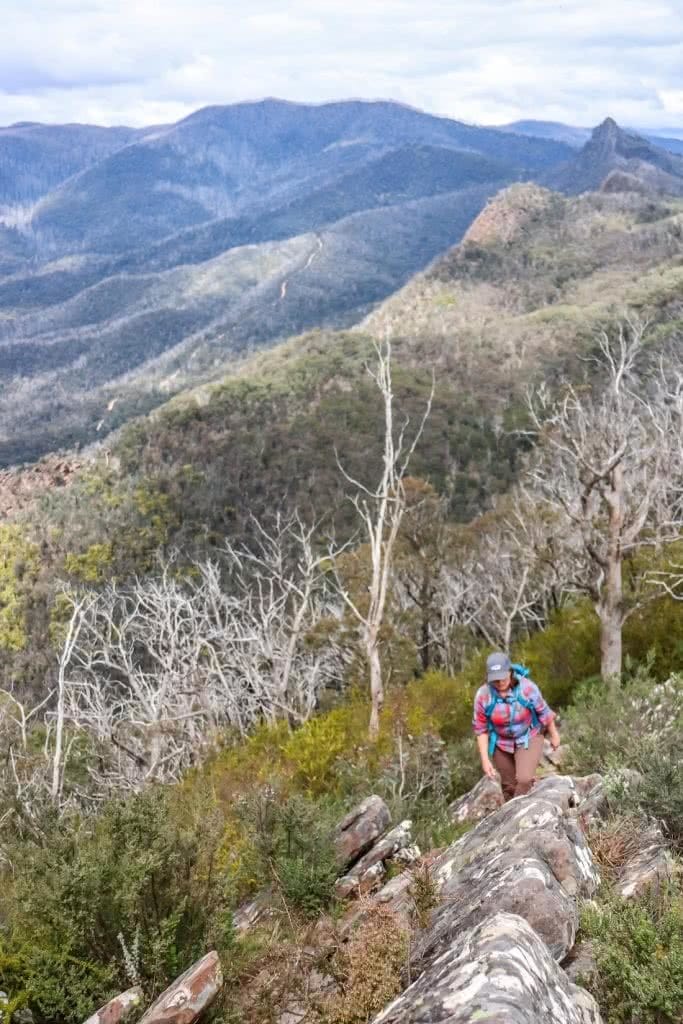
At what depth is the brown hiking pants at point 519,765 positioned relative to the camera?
6.14 m

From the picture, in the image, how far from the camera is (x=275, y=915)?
5.50 meters

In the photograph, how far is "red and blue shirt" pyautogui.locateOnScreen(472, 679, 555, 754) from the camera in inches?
243

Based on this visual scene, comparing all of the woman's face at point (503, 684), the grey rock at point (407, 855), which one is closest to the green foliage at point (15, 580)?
the grey rock at point (407, 855)

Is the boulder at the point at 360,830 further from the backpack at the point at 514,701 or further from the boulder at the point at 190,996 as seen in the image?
the boulder at the point at 190,996

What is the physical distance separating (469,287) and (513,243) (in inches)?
690

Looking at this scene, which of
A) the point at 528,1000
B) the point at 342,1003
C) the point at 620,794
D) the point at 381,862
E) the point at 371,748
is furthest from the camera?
the point at 371,748

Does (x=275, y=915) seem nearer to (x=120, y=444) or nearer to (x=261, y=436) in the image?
(x=261, y=436)

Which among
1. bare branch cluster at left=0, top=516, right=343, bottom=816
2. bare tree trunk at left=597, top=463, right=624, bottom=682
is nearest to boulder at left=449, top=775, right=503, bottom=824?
bare tree trunk at left=597, top=463, right=624, bottom=682

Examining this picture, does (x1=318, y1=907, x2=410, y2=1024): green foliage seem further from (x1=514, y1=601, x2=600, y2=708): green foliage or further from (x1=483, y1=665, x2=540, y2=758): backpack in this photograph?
(x1=514, y1=601, x2=600, y2=708): green foliage

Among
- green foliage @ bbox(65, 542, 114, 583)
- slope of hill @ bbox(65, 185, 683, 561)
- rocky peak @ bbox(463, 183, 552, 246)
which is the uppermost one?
rocky peak @ bbox(463, 183, 552, 246)

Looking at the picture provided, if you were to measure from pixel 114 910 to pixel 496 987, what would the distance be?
2273 mm

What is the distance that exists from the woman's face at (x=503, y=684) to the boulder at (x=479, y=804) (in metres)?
1.26

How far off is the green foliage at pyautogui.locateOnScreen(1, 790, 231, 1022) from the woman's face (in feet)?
7.70

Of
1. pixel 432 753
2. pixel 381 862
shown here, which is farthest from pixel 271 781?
pixel 432 753
